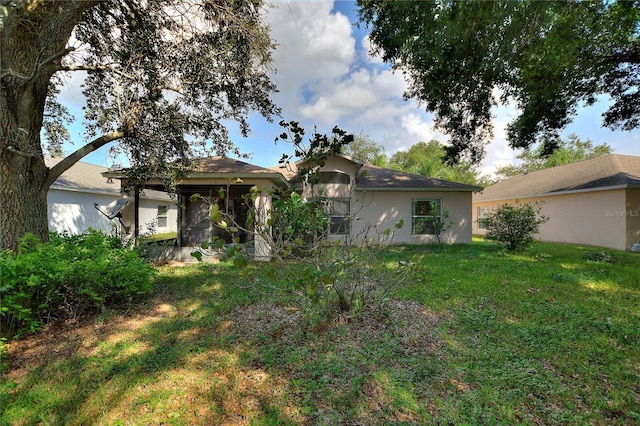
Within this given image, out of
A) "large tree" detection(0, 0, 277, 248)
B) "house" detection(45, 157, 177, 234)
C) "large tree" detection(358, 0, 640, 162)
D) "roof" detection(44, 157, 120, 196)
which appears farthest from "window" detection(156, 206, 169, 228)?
"large tree" detection(358, 0, 640, 162)

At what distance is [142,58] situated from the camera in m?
5.52

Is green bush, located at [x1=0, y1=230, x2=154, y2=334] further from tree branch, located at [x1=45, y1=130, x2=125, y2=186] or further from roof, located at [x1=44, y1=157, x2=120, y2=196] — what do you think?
roof, located at [x1=44, y1=157, x2=120, y2=196]

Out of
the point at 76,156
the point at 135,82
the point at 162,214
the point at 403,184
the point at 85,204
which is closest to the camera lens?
the point at 76,156

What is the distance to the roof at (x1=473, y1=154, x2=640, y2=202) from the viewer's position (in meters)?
12.0

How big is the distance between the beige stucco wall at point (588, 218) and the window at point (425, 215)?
6.95 m

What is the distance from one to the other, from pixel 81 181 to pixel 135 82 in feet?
36.8

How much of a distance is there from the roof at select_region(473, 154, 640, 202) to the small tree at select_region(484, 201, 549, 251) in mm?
5184

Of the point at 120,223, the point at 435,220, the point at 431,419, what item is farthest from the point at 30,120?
the point at 435,220

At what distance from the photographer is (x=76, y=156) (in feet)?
16.4

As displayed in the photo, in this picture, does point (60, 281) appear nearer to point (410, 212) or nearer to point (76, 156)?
point (76, 156)

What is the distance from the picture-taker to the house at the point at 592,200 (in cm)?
1120

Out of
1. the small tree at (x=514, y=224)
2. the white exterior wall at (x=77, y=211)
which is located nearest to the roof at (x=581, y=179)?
the small tree at (x=514, y=224)

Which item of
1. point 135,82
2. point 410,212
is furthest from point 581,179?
point 135,82

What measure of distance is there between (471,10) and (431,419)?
5662 mm
